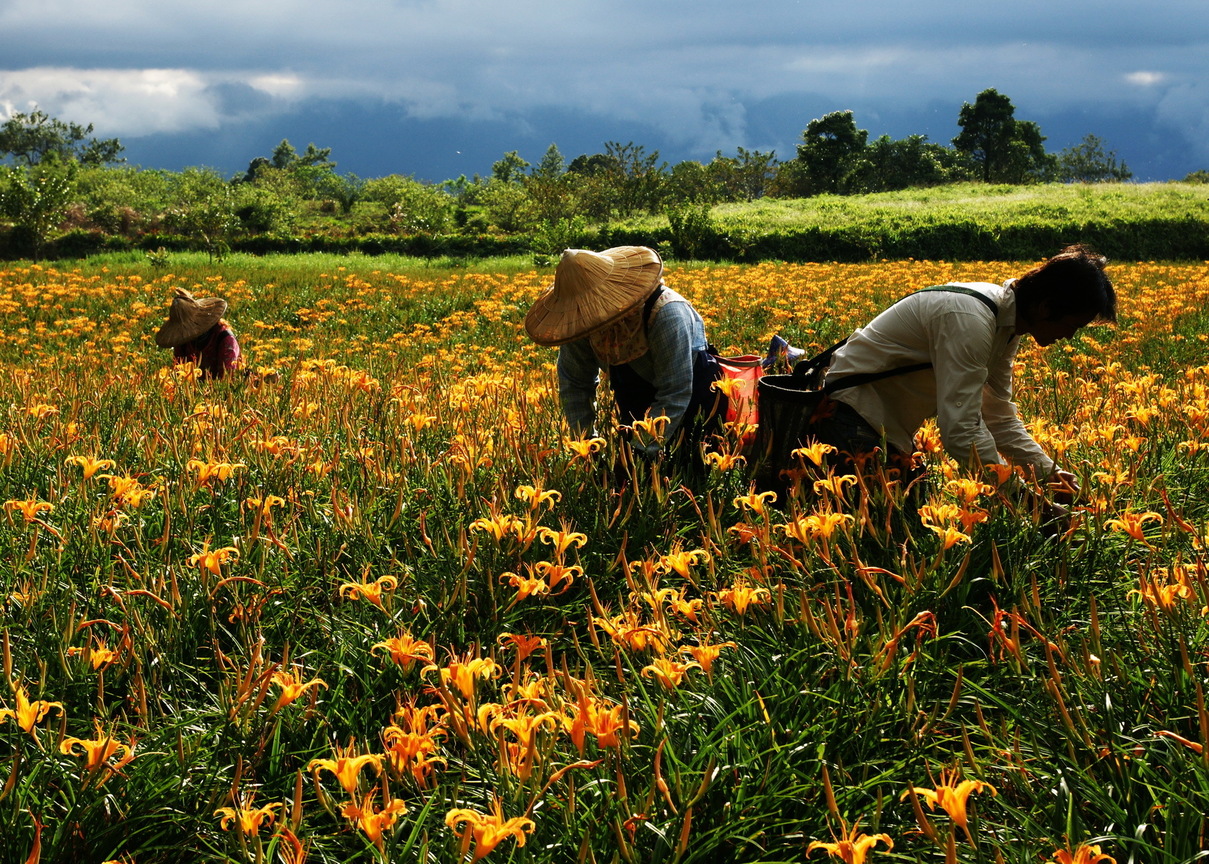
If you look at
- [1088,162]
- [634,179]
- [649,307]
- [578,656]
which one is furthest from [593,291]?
[1088,162]

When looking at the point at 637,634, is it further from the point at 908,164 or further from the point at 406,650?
the point at 908,164

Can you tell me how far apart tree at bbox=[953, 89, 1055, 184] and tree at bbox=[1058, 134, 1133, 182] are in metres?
19.6

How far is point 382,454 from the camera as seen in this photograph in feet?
10.9

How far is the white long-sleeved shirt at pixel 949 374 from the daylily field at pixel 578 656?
170mm

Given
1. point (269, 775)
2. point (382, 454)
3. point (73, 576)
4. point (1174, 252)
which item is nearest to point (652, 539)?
point (382, 454)

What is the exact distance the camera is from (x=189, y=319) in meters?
5.97

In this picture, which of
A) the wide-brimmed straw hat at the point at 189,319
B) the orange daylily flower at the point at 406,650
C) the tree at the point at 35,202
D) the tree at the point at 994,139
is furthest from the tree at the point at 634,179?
the orange daylily flower at the point at 406,650

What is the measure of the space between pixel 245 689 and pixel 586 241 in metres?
26.7

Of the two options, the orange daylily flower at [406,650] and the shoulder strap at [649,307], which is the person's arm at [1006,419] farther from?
the orange daylily flower at [406,650]

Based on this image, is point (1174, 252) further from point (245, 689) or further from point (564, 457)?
point (245, 689)

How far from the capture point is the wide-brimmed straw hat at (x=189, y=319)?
5930 millimetres

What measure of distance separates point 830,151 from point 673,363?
6155 centimetres

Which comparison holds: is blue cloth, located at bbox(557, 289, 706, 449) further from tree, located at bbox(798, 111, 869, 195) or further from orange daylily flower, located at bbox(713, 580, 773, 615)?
tree, located at bbox(798, 111, 869, 195)

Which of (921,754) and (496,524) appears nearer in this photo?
(921,754)
